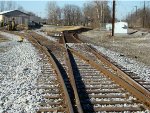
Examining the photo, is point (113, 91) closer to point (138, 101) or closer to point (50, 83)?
point (138, 101)

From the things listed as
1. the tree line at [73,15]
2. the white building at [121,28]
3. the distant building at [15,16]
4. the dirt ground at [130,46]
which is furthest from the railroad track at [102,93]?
the tree line at [73,15]

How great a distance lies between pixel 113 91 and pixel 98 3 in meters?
103

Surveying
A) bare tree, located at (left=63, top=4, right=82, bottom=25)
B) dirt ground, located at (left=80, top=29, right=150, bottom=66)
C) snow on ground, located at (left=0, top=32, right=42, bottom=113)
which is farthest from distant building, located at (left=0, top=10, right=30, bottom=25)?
snow on ground, located at (left=0, top=32, right=42, bottom=113)

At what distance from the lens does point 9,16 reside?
3659 inches

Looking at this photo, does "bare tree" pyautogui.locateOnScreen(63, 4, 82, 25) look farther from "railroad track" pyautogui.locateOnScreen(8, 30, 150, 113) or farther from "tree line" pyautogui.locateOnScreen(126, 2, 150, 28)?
"railroad track" pyautogui.locateOnScreen(8, 30, 150, 113)

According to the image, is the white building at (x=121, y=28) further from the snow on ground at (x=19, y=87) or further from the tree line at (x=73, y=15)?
the tree line at (x=73, y=15)

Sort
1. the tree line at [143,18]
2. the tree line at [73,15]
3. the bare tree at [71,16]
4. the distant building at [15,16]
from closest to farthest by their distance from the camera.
→ the distant building at [15,16], the tree line at [143,18], the tree line at [73,15], the bare tree at [71,16]

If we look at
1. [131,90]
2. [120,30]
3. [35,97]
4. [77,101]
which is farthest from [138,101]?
[120,30]

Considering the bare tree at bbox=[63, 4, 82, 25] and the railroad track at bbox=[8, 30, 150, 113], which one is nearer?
the railroad track at bbox=[8, 30, 150, 113]

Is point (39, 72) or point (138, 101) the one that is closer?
point (138, 101)

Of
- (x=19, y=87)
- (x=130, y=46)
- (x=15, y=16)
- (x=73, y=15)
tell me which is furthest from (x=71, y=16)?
(x=19, y=87)

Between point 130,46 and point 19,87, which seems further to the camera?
point 130,46

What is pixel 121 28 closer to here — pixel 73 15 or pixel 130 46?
pixel 130 46

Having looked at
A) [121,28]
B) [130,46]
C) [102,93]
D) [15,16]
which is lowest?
[130,46]
